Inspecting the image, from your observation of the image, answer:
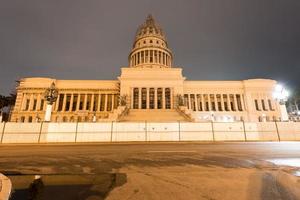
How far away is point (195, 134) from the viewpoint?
66.2ft

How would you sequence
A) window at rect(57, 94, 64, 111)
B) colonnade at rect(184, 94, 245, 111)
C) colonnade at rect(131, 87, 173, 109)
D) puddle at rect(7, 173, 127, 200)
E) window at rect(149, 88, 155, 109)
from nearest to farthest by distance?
puddle at rect(7, 173, 127, 200), colonnade at rect(131, 87, 173, 109), window at rect(149, 88, 155, 109), colonnade at rect(184, 94, 245, 111), window at rect(57, 94, 64, 111)

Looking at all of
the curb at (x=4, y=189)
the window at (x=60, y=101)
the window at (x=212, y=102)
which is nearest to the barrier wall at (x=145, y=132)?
the curb at (x=4, y=189)

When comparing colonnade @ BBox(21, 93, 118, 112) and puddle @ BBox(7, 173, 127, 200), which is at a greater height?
colonnade @ BBox(21, 93, 118, 112)

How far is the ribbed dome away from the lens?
80.3 meters

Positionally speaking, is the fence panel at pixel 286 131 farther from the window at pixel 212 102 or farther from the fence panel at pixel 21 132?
the window at pixel 212 102

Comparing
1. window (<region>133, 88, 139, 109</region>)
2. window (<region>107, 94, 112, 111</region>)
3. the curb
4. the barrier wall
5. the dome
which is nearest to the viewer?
the curb

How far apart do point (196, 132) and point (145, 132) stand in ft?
19.0

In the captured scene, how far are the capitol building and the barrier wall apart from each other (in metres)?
26.9

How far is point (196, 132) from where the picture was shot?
20.2 m

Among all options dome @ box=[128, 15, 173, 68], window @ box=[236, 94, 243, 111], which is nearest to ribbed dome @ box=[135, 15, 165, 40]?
dome @ box=[128, 15, 173, 68]

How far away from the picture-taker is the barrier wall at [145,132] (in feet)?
62.9

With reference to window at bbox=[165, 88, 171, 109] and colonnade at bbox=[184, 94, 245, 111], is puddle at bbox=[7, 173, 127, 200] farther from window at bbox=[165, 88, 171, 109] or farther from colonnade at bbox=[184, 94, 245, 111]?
colonnade at bbox=[184, 94, 245, 111]

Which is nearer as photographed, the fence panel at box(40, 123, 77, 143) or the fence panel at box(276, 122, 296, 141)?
the fence panel at box(40, 123, 77, 143)

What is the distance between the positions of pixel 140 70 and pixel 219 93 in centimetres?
2557
